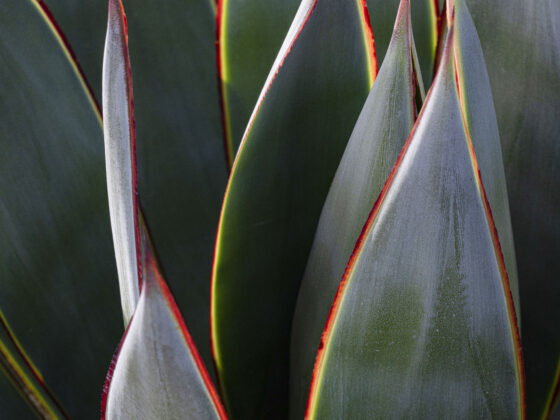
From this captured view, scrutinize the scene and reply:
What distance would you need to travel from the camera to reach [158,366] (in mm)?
282

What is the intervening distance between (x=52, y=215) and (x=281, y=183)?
0.60ft

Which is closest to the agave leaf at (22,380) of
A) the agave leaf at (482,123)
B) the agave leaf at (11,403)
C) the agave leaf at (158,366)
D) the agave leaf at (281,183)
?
the agave leaf at (11,403)

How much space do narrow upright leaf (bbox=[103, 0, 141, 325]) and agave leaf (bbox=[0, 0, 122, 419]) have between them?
0.19 m

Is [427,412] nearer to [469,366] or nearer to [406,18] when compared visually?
[469,366]

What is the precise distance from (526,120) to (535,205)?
66 mm

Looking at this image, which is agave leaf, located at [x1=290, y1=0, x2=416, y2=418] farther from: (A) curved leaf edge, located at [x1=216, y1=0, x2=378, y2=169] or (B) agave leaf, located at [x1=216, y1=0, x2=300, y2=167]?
(B) agave leaf, located at [x1=216, y1=0, x2=300, y2=167]

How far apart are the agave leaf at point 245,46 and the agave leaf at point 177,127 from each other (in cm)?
4

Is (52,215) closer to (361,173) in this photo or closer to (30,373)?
(30,373)

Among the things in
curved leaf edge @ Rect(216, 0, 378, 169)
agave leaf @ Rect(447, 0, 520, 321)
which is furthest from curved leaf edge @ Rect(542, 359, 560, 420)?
curved leaf edge @ Rect(216, 0, 378, 169)

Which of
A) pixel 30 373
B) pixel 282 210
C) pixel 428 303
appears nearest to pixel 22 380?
pixel 30 373

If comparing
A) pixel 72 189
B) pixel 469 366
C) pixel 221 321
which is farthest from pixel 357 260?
pixel 72 189

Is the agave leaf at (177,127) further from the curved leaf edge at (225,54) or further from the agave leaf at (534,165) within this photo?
the agave leaf at (534,165)

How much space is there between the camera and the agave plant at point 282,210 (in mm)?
318

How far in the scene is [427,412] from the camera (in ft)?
Answer: 1.14
